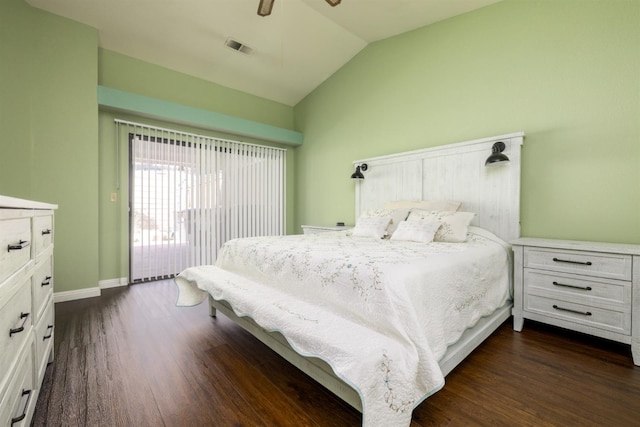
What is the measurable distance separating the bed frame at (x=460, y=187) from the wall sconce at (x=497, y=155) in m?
0.08

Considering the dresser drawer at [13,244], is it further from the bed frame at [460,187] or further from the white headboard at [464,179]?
the white headboard at [464,179]

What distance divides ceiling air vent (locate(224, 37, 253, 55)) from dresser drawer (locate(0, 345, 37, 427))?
11.8ft

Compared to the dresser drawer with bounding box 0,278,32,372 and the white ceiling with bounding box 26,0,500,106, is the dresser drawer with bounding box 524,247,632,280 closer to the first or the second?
the white ceiling with bounding box 26,0,500,106

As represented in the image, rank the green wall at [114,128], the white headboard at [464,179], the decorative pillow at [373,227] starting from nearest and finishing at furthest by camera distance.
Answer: the white headboard at [464,179] < the decorative pillow at [373,227] < the green wall at [114,128]

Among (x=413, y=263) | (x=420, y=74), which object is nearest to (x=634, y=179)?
(x=413, y=263)

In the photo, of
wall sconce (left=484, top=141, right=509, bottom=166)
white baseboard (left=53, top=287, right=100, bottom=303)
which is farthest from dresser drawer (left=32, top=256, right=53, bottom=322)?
wall sconce (left=484, top=141, right=509, bottom=166)

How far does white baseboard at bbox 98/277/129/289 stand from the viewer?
341 cm

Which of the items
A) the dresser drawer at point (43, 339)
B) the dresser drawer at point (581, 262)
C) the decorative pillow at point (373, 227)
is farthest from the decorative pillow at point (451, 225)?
the dresser drawer at point (43, 339)

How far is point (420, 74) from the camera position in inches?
134

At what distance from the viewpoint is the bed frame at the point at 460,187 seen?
6.11 ft

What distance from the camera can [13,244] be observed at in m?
0.95

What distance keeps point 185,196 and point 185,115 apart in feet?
3.66

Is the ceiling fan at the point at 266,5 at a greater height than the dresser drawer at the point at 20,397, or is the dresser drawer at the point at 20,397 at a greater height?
the ceiling fan at the point at 266,5

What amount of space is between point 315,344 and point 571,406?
133cm
